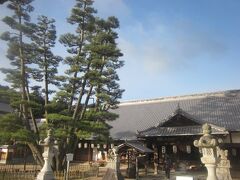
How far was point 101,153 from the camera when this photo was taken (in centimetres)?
3045

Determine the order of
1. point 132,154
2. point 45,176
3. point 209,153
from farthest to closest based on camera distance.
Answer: point 132,154
point 45,176
point 209,153

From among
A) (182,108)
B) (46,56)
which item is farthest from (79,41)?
(182,108)

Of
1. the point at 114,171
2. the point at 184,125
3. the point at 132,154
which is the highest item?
the point at 184,125

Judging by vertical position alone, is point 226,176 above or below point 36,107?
below

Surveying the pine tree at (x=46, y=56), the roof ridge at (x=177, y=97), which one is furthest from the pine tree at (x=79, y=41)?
the roof ridge at (x=177, y=97)

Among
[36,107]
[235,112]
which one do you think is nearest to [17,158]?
[36,107]

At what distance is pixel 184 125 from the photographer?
78.5 feet

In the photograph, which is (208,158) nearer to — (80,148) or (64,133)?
(64,133)

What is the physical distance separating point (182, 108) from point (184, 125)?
22.5ft

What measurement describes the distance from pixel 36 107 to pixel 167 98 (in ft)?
61.8

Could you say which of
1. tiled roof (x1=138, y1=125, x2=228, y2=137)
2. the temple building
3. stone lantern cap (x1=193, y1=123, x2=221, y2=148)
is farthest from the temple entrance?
stone lantern cap (x1=193, y1=123, x2=221, y2=148)

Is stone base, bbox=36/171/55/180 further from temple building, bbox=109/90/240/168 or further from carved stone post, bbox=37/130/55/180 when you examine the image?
temple building, bbox=109/90/240/168

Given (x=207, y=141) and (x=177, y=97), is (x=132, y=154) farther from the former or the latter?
(x=177, y=97)

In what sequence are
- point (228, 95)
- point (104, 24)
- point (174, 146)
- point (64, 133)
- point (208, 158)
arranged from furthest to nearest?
1. point (228, 95)
2. point (174, 146)
3. point (104, 24)
4. point (64, 133)
5. point (208, 158)
